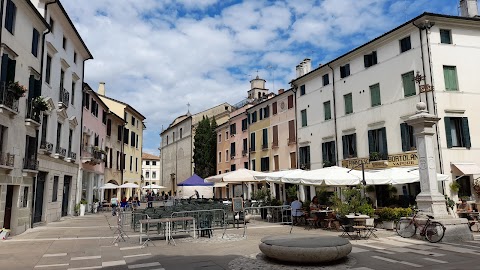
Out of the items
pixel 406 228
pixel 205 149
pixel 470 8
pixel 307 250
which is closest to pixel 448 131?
pixel 470 8

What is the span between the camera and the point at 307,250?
8039mm

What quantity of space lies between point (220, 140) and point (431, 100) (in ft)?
105

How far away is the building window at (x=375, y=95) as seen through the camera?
2362cm

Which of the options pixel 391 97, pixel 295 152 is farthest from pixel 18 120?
pixel 295 152

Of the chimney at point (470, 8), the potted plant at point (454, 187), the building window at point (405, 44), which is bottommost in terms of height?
the potted plant at point (454, 187)

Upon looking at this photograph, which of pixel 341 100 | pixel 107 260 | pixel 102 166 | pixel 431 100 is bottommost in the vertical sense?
pixel 107 260

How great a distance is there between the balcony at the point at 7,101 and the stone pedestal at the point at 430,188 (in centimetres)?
1531

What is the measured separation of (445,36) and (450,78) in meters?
2.53

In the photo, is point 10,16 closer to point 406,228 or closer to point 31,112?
point 31,112

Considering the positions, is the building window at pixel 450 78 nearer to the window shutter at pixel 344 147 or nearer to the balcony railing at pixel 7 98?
the window shutter at pixel 344 147

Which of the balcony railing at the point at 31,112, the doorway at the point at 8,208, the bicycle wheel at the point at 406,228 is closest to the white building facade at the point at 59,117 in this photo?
the balcony railing at the point at 31,112

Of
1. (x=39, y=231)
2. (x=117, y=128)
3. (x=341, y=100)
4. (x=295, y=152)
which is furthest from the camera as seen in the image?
(x=117, y=128)

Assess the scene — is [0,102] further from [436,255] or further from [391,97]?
[391,97]

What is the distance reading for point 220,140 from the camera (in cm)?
4912
